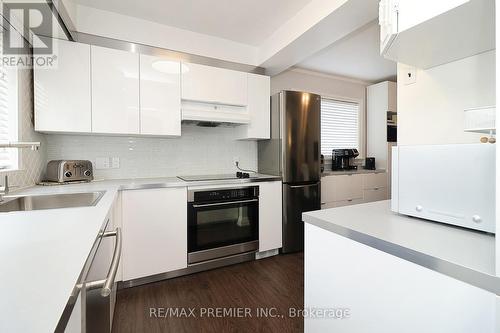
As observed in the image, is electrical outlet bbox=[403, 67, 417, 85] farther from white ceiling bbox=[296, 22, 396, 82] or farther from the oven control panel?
the oven control panel

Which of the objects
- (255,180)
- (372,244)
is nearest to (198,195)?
(255,180)

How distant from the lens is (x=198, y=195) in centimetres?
222

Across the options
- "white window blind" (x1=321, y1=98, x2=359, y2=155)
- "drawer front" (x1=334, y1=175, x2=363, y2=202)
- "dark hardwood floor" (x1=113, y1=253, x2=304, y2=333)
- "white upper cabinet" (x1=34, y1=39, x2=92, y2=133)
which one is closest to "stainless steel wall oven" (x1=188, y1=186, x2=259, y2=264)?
"dark hardwood floor" (x1=113, y1=253, x2=304, y2=333)

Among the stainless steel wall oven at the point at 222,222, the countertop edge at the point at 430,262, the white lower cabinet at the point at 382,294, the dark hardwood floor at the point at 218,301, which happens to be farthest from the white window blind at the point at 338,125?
the countertop edge at the point at 430,262

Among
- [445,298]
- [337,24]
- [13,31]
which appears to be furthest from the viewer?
[337,24]

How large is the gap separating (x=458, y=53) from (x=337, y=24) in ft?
3.83

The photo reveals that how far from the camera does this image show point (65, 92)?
194cm

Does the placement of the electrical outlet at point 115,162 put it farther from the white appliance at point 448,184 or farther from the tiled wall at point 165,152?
the white appliance at point 448,184

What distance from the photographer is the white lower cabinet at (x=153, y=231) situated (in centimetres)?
198

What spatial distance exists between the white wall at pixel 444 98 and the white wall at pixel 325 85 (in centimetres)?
223

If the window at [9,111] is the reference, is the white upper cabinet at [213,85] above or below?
above

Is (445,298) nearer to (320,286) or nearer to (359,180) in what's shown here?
(320,286)

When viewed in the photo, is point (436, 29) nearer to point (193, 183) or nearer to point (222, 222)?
point (193, 183)

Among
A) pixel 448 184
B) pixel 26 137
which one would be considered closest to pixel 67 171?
pixel 26 137
